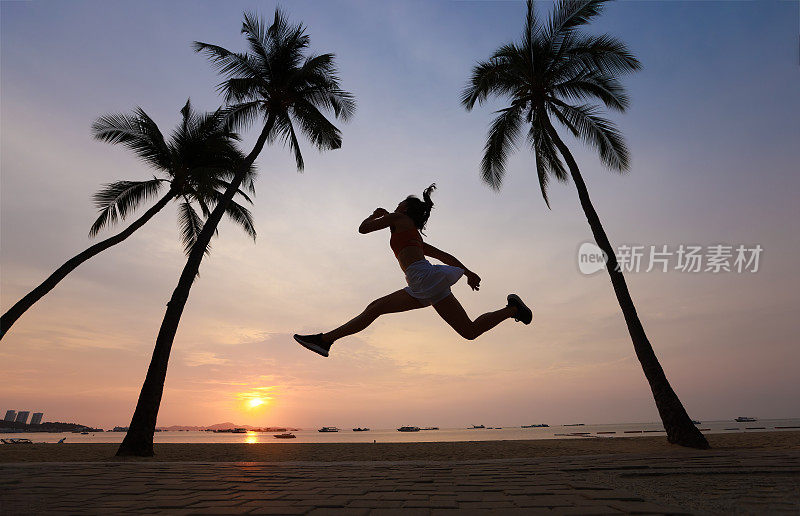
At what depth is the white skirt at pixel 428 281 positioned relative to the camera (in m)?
4.18

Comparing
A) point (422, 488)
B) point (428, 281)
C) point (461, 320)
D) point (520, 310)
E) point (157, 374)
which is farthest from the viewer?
point (157, 374)

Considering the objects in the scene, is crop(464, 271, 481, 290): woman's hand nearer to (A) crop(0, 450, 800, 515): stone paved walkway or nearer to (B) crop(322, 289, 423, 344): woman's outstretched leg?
(B) crop(322, 289, 423, 344): woman's outstretched leg

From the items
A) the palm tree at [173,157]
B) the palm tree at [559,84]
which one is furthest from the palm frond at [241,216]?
the palm tree at [559,84]

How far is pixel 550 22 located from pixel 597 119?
321cm

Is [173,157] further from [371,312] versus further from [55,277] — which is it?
[371,312]

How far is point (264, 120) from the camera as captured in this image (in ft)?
47.4

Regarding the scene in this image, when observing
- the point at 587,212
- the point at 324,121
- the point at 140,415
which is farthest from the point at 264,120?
the point at 587,212

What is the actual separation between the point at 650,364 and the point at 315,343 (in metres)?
8.93

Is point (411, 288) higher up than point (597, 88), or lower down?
lower down

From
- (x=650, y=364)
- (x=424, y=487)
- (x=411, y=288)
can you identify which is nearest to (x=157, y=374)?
(x=411, y=288)

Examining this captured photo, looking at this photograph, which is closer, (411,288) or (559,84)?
(411,288)

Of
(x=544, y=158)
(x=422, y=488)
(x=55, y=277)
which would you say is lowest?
(x=422, y=488)

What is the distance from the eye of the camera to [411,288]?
4281 mm

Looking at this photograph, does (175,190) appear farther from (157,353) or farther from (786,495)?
(786,495)
